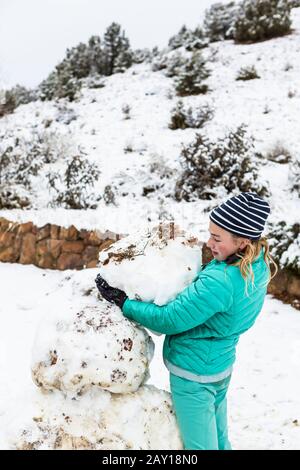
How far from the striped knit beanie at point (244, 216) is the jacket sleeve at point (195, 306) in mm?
184

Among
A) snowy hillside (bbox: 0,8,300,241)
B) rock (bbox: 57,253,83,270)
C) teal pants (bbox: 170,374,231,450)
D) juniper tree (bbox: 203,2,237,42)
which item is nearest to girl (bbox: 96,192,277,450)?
teal pants (bbox: 170,374,231,450)

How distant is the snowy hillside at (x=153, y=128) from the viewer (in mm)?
6355

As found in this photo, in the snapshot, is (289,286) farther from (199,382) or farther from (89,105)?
(89,105)

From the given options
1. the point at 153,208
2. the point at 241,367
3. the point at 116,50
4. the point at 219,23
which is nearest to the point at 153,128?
the point at 153,208

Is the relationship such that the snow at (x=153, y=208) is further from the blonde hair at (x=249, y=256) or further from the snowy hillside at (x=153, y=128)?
the blonde hair at (x=249, y=256)

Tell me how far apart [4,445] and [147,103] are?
10615mm

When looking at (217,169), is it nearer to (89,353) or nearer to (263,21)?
(89,353)

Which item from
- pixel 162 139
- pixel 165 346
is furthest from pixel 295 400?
pixel 162 139

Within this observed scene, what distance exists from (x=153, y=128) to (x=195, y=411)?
28.1 ft

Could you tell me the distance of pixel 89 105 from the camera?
1236 centimetres

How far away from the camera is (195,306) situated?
5.56 ft

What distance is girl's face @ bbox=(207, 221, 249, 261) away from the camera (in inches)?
70.2

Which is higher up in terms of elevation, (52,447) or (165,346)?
(165,346)
